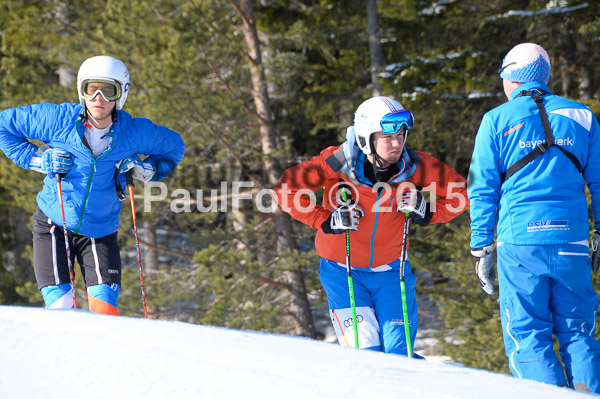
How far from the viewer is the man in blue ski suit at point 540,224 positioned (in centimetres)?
348

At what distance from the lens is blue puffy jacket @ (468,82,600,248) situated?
3.54 meters

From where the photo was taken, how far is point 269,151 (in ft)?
41.3

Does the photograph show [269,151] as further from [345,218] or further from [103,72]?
[345,218]

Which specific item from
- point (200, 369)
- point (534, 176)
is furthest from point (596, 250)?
point (200, 369)

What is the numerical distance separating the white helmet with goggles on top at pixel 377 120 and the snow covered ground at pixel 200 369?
1.95 meters

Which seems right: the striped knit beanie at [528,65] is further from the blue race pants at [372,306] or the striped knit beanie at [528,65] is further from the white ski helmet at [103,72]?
the white ski helmet at [103,72]

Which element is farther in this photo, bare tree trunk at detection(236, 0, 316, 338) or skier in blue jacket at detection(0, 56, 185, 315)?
bare tree trunk at detection(236, 0, 316, 338)

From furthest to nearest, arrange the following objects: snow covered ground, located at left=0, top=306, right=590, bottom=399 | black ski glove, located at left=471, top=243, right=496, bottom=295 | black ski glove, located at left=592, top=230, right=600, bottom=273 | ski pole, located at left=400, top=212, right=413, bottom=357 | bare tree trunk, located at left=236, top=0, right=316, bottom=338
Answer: bare tree trunk, located at left=236, top=0, right=316, bottom=338
ski pole, located at left=400, top=212, right=413, bottom=357
black ski glove, located at left=592, top=230, right=600, bottom=273
black ski glove, located at left=471, top=243, right=496, bottom=295
snow covered ground, located at left=0, top=306, right=590, bottom=399

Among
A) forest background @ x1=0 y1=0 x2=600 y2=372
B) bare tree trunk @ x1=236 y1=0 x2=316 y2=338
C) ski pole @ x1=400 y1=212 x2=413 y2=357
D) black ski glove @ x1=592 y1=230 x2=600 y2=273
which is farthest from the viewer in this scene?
bare tree trunk @ x1=236 y1=0 x2=316 y2=338

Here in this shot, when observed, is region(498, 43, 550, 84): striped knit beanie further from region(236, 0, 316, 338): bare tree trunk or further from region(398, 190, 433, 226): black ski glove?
region(236, 0, 316, 338): bare tree trunk

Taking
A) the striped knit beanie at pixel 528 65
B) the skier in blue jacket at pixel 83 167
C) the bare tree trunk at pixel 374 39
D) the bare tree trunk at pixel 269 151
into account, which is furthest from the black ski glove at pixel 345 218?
the bare tree trunk at pixel 374 39

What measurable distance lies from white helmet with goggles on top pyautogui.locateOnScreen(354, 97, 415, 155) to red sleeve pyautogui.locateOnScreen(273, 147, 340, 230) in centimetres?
29

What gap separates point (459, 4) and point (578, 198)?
10.5 metres

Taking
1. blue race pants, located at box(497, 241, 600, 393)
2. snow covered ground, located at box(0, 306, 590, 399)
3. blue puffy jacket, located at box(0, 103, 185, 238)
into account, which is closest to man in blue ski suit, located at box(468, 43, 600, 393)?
blue race pants, located at box(497, 241, 600, 393)
